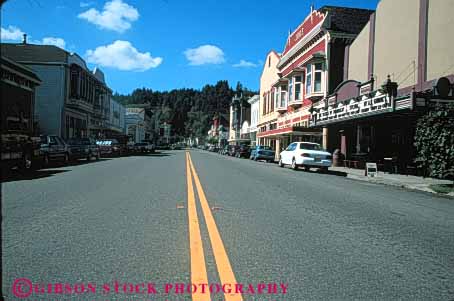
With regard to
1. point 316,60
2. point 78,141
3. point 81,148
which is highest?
point 316,60

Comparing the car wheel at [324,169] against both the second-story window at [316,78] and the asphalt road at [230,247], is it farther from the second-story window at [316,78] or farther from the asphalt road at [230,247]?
the asphalt road at [230,247]

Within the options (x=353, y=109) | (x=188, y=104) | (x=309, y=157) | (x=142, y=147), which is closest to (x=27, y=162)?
(x=309, y=157)

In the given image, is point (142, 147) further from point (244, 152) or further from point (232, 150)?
point (244, 152)

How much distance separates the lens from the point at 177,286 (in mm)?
4262

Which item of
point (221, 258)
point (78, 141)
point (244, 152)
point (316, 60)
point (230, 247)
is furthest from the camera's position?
point (244, 152)

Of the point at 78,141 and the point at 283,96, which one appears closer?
the point at 78,141

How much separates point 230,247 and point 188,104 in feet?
573

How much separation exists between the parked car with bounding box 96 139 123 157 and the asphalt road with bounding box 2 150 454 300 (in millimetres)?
28995

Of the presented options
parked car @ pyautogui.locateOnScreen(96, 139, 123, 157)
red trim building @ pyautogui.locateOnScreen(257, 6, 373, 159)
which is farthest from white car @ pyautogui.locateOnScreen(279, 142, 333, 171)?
parked car @ pyautogui.locateOnScreen(96, 139, 123, 157)

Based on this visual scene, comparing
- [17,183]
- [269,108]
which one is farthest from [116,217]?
[269,108]

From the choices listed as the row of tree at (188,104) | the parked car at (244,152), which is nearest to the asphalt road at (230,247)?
the parked car at (244,152)

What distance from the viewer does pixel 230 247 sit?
5785mm

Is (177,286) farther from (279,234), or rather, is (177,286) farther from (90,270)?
(279,234)

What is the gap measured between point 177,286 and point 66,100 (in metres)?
39.5
